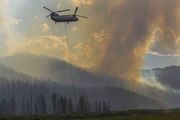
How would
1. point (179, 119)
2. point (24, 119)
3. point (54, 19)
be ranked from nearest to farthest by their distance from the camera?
1. point (179, 119)
2. point (24, 119)
3. point (54, 19)

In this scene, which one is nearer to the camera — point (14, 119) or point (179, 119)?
point (179, 119)

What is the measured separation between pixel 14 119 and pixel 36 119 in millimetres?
8334

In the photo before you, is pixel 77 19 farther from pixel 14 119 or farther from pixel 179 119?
pixel 179 119

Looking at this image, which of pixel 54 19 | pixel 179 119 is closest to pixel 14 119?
pixel 54 19

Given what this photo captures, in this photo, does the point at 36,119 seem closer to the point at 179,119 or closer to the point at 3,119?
the point at 3,119

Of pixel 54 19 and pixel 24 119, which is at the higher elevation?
pixel 54 19

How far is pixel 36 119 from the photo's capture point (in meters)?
168

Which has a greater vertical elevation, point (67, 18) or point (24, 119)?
point (67, 18)

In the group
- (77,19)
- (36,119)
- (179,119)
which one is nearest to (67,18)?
(77,19)

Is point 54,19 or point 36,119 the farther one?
point 54,19

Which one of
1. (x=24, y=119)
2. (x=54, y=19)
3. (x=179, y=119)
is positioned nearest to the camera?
(x=179, y=119)

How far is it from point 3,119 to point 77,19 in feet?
152

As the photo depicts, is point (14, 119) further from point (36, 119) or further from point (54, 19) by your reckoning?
point (54, 19)

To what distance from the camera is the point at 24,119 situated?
545ft
